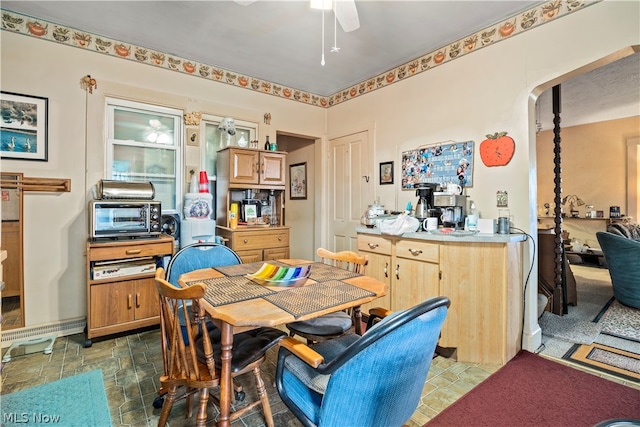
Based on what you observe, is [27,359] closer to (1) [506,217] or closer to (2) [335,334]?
(2) [335,334]

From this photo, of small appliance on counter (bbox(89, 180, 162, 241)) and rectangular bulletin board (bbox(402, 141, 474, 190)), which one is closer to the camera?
small appliance on counter (bbox(89, 180, 162, 241))

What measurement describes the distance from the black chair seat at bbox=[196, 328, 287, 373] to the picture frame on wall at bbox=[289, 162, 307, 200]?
3.36 metres

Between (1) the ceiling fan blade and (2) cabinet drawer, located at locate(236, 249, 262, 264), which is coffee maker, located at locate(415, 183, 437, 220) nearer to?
(1) the ceiling fan blade

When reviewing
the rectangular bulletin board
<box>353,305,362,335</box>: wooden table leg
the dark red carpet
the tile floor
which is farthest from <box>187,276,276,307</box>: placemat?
the rectangular bulletin board

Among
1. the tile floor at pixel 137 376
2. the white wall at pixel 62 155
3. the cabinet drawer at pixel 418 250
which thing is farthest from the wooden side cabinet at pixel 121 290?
the cabinet drawer at pixel 418 250

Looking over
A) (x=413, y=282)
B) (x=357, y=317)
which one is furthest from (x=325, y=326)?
(x=413, y=282)

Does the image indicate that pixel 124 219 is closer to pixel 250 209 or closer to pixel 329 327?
pixel 250 209

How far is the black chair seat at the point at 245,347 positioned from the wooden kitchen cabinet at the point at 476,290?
4.74ft

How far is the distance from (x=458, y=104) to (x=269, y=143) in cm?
230

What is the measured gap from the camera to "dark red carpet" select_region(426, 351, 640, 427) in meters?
1.73

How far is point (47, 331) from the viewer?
2775 millimetres

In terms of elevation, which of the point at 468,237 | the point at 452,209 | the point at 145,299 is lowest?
the point at 145,299

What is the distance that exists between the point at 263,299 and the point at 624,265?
4.33 meters

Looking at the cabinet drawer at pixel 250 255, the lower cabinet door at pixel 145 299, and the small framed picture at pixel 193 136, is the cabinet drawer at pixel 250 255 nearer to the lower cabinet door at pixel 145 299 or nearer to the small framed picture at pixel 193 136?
the lower cabinet door at pixel 145 299
